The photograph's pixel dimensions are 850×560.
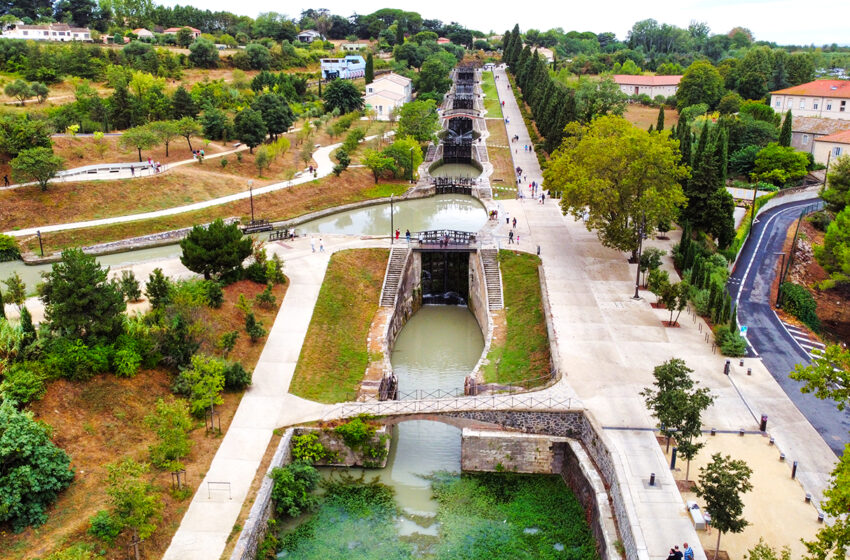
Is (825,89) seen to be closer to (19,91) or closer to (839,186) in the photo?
(839,186)

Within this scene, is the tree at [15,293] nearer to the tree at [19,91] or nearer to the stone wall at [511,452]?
the stone wall at [511,452]

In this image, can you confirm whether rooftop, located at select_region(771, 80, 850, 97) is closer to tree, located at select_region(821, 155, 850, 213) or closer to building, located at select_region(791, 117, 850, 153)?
building, located at select_region(791, 117, 850, 153)

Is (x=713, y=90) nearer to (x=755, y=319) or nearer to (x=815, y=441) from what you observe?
(x=755, y=319)

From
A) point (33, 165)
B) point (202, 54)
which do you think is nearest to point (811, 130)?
point (33, 165)

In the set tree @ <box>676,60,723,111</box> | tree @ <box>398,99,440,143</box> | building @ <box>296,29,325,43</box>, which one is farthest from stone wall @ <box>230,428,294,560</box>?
building @ <box>296,29,325,43</box>

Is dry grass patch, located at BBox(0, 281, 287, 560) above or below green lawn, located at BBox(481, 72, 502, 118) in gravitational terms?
below

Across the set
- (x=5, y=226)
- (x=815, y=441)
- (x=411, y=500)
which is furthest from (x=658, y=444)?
(x=5, y=226)

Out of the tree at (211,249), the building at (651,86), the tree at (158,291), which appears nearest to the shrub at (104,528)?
the tree at (158,291)

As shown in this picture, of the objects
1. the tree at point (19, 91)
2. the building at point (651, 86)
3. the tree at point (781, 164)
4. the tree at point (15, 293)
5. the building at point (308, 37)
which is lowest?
the tree at point (15, 293)
